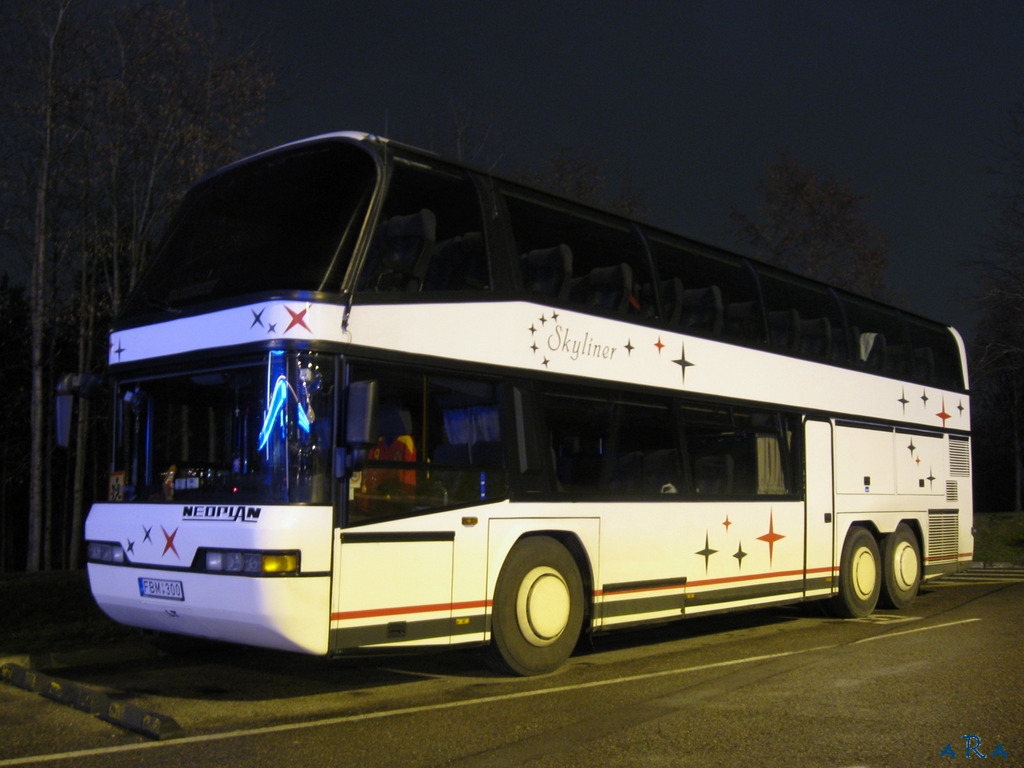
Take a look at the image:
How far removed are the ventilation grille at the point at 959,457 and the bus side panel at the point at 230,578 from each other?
36.6 feet

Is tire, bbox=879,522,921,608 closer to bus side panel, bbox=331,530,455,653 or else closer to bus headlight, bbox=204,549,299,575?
bus side panel, bbox=331,530,455,653

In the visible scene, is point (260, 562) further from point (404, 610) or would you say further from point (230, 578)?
point (404, 610)

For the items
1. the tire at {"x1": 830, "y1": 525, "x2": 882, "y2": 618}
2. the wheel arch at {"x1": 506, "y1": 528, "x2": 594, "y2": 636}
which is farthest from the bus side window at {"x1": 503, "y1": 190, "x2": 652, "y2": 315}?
the tire at {"x1": 830, "y1": 525, "x2": 882, "y2": 618}

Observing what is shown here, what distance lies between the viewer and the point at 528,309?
8.68 metres

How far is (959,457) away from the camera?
15453mm

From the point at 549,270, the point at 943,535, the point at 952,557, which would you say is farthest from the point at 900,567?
the point at 549,270

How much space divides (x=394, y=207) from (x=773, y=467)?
5.74m

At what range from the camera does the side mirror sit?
6.73 m

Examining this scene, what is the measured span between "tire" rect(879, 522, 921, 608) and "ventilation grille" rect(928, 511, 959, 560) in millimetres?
377

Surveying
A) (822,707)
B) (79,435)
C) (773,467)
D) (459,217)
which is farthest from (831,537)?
(79,435)

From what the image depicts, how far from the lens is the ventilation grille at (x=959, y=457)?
15234 millimetres

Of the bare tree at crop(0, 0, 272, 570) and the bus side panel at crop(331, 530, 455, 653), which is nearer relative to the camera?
the bus side panel at crop(331, 530, 455, 653)

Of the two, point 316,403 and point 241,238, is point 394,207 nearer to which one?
point 241,238

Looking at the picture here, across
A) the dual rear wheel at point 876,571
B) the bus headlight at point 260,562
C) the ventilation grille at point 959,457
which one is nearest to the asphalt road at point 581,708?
the bus headlight at point 260,562
